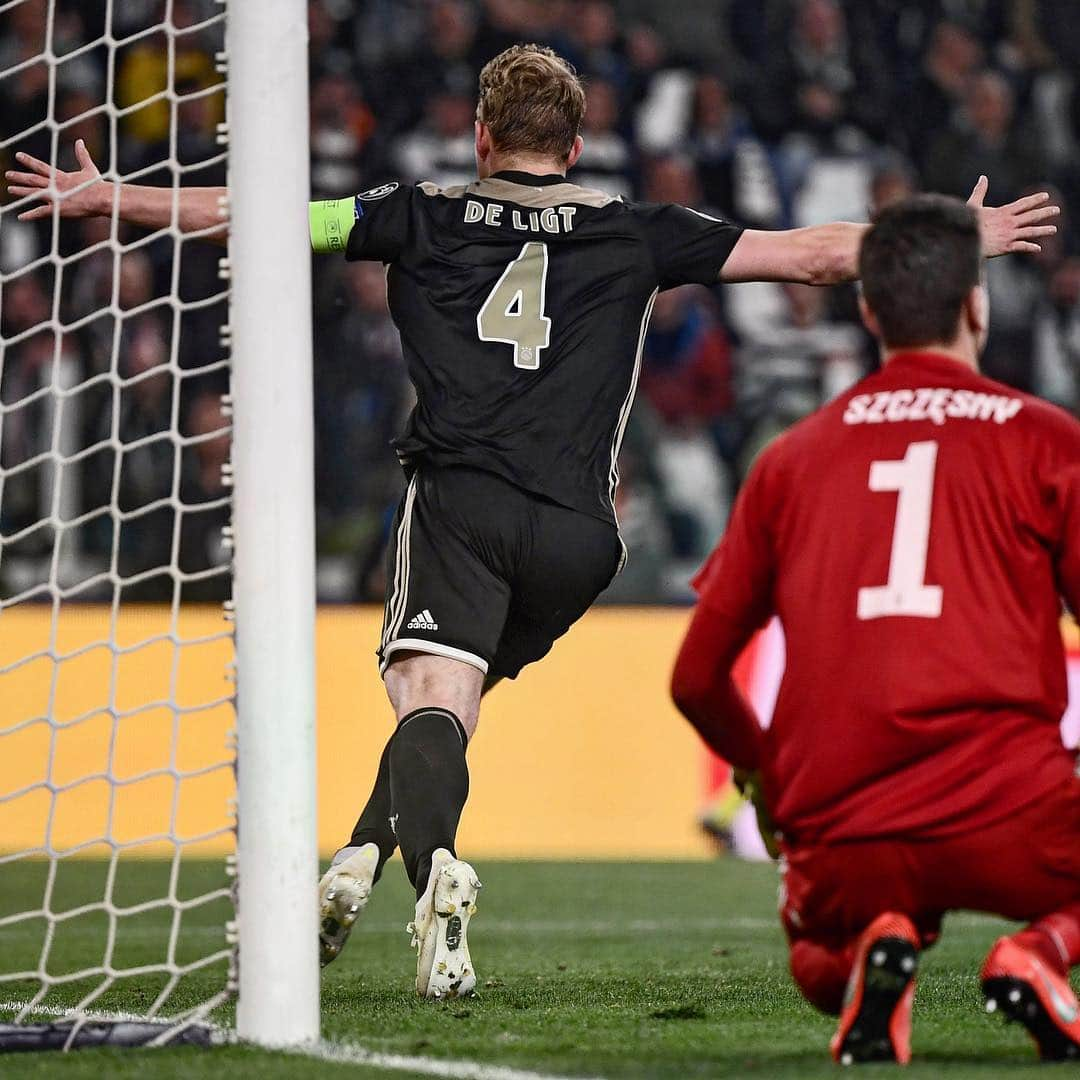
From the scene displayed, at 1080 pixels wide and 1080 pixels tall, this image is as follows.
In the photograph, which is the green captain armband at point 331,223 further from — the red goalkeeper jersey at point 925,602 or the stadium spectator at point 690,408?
the stadium spectator at point 690,408

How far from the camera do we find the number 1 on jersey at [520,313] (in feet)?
12.1

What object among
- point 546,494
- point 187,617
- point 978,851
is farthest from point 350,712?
point 978,851

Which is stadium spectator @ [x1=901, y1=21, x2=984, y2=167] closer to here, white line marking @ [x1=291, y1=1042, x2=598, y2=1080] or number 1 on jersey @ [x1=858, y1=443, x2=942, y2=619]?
number 1 on jersey @ [x1=858, y1=443, x2=942, y2=619]

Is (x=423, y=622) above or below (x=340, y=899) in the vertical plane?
above

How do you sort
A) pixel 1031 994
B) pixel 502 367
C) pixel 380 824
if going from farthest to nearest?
pixel 380 824, pixel 502 367, pixel 1031 994

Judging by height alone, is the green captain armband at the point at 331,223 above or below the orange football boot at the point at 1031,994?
above

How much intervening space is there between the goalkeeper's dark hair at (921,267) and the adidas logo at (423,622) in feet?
4.13

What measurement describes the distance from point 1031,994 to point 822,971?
294 mm

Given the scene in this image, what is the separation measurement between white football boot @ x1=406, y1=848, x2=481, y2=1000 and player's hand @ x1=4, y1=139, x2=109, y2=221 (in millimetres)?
1321

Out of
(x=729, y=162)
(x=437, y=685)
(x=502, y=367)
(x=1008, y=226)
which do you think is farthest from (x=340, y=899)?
(x=729, y=162)

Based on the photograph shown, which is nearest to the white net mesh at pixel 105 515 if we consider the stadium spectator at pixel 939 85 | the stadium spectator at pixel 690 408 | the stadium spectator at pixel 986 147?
the stadium spectator at pixel 690 408

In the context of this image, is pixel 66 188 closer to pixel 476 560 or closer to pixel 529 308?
pixel 529 308

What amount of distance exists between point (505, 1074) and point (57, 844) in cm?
654

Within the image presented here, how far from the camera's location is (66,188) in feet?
11.9
